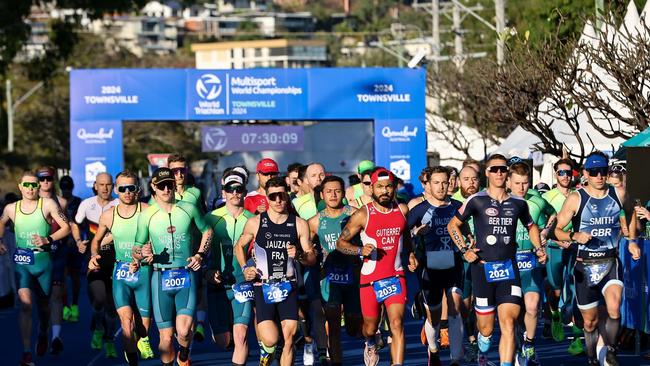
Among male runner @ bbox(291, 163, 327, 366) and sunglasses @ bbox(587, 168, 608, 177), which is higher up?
sunglasses @ bbox(587, 168, 608, 177)

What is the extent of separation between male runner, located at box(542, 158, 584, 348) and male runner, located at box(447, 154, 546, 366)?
3.22 meters

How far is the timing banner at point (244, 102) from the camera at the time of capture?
108ft

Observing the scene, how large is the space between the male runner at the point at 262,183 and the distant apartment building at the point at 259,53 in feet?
551

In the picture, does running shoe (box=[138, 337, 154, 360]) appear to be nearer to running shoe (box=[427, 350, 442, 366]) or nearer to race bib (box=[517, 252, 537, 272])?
running shoe (box=[427, 350, 442, 366])

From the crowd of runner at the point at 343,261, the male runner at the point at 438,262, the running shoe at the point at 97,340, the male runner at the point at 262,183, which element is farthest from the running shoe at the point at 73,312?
the male runner at the point at 438,262


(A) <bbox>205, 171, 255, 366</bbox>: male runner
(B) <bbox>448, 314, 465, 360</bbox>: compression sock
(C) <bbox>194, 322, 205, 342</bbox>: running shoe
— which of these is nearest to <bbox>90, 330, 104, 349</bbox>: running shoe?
(C) <bbox>194, 322, 205, 342</bbox>: running shoe

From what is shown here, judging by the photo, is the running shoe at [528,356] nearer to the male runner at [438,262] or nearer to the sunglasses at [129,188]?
the male runner at [438,262]

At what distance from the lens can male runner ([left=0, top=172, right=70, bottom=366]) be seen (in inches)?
596

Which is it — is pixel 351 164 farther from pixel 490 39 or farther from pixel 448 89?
pixel 490 39

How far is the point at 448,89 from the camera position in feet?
137

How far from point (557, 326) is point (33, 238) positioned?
5711 millimetres

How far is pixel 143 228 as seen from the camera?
12.9m

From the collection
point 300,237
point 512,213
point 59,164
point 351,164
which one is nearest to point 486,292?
point 512,213

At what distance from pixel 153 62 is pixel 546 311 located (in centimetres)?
9370
